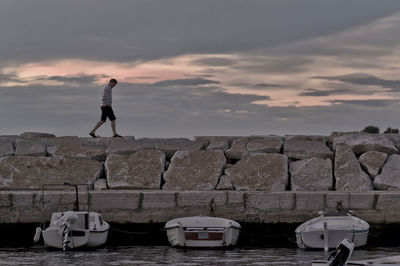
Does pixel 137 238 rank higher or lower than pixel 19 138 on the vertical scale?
lower

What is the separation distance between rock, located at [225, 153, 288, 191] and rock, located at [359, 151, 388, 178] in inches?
78.5

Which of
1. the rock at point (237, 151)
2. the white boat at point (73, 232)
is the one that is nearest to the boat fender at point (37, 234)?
the white boat at point (73, 232)

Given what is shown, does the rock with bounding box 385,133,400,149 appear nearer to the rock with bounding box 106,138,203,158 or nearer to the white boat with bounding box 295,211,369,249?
the rock with bounding box 106,138,203,158

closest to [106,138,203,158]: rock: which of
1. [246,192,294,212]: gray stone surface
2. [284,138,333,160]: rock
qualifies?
[284,138,333,160]: rock

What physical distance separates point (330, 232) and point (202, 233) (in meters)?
2.66

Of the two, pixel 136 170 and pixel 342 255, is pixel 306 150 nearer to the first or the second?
pixel 136 170

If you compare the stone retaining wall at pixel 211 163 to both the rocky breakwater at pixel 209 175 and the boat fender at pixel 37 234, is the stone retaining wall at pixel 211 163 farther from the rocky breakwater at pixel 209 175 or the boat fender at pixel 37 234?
the boat fender at pixel 37 234

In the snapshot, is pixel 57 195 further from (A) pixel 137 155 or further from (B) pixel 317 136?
(B) pixel 317 136

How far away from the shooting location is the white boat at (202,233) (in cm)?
2395

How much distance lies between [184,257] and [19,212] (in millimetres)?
4755

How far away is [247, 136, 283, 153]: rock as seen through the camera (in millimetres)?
29469

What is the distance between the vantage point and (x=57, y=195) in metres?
25.6

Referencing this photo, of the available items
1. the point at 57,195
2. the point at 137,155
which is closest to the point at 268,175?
the point at 137,155

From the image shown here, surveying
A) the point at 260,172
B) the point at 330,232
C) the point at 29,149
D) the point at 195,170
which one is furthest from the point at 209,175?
the point at 330,232
